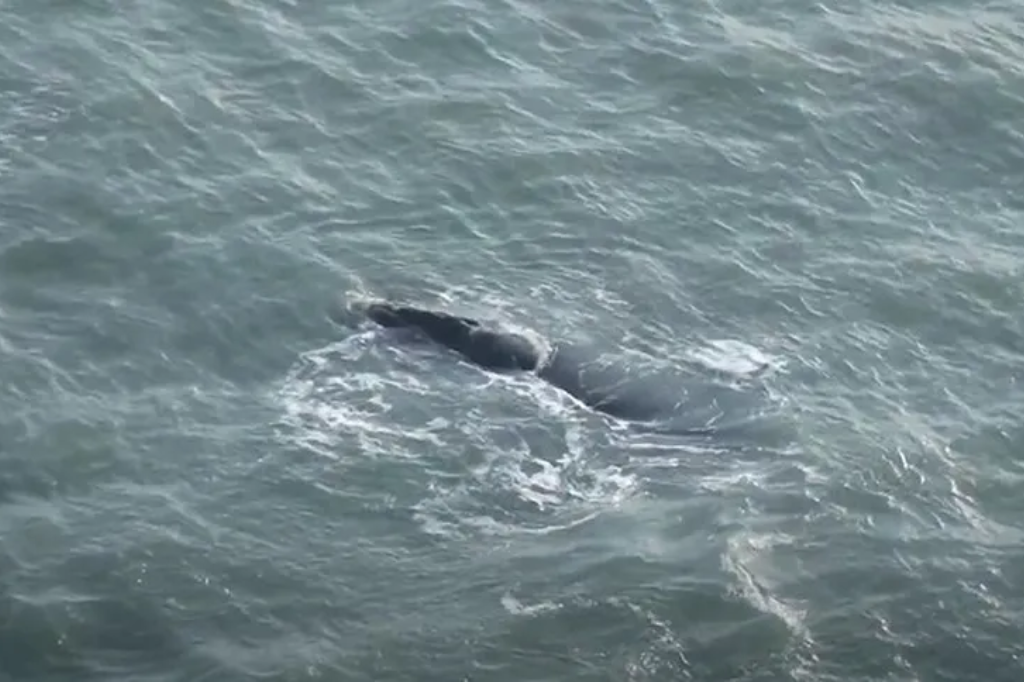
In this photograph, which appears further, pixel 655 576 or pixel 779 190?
pixel 779 190

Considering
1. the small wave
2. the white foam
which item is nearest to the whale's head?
the small wave

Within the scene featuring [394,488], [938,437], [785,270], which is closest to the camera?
[394,488]

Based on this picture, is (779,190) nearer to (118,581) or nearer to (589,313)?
(589,313)

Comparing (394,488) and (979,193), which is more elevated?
(979,193)

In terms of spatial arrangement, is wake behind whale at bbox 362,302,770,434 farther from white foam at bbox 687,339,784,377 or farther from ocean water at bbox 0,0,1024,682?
white foam at bbox 687,339,784,377

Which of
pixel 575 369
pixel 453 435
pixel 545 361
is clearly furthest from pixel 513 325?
pixel 453 435

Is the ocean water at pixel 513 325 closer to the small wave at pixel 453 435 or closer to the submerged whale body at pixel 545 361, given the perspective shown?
the small wave at pixel 453 435

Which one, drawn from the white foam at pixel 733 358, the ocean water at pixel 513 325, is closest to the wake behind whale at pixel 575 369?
the ocean water at pixel 513 325

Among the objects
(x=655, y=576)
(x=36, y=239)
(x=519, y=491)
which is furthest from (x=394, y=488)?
(x=36, y=239)
